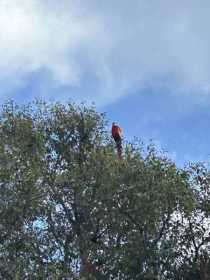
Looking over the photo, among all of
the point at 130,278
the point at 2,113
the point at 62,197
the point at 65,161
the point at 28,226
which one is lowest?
the point at 130,278

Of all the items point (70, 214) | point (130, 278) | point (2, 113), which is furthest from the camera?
point (2, 113)

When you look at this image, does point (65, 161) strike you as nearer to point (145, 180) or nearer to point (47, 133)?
point (47, 133)

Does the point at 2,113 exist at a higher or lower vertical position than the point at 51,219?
higher

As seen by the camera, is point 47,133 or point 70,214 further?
point 47,133

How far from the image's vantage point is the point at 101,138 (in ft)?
131

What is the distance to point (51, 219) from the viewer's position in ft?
116

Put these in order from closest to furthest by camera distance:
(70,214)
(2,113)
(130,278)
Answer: (130,278) < (70,214) < (2,113)

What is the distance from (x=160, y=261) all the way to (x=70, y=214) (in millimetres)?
5889

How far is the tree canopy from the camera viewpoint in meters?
32.8

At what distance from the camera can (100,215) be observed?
1369 inches

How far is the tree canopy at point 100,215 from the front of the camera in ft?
107

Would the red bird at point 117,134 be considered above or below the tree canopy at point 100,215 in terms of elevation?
above

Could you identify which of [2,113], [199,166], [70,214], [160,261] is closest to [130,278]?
[160,261]

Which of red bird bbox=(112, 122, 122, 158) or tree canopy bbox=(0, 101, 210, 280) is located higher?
red bird bbox=(112, 122, 122, 158)
